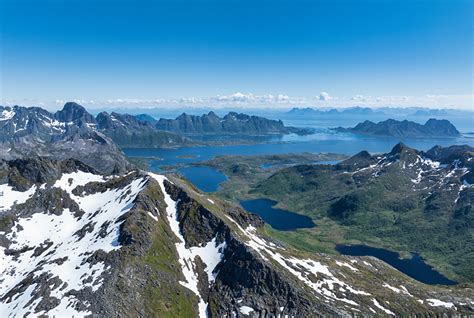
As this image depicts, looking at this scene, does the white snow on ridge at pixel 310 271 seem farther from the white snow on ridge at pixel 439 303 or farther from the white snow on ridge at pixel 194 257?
the white snow on ridge at pixel 439 303

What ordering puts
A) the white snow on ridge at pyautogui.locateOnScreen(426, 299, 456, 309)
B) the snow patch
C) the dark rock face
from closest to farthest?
the dark rock face → the snow patch → the white snow on ridge at pyautogui.locateOnScreen(426, 299, 456, 309)

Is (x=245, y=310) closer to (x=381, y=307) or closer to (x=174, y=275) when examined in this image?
(x=174, y=275)

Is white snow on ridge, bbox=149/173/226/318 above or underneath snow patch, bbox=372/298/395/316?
above

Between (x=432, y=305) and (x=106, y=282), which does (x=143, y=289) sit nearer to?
(x=106, y=282)

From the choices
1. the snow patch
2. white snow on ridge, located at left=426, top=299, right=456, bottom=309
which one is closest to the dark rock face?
the snow patch

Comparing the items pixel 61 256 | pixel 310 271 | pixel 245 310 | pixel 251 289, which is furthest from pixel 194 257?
pixel 61 256

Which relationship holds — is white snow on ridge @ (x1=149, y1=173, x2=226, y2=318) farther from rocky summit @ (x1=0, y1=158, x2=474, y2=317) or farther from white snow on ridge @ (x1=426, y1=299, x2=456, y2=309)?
white snow on ridge @ (x1=426, y1=299, x2=456, y2=309)

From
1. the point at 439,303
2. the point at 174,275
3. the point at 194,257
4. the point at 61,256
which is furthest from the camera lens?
the point at 194,257
